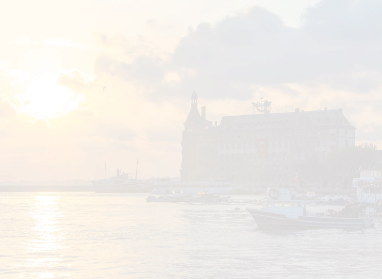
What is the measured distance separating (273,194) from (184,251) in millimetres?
24920

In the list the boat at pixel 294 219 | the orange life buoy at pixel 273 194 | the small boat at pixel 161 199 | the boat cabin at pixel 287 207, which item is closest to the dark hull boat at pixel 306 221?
the boat at pixel 294 219

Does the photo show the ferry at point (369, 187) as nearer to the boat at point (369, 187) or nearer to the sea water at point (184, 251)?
the boat at point (369, 187)

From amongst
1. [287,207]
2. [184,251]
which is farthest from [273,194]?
[184,251]

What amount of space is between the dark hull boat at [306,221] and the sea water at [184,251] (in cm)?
109

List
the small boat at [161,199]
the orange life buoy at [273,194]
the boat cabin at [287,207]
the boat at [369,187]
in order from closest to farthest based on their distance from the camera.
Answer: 1. the boat cabin at [287,207]
2. the orange life buoy at [273,194]
3. the boat at [369,187]
4. the small boat at [161,199]

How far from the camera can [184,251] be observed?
6072 cm


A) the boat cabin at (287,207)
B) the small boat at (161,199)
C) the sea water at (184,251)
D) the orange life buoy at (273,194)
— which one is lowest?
the sea water at (184,251)

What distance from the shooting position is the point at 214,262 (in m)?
53.4

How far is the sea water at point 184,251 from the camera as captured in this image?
4862 cm

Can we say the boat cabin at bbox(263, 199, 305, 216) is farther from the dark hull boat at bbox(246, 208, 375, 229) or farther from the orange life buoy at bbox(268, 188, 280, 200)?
the orange life buoy at bbox(268, 188, 280, 200)

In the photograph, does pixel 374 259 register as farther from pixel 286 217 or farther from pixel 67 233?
pixel 67 233

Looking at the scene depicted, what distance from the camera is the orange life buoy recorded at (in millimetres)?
82625

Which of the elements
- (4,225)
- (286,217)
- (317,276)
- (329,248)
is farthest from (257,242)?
(4,225)

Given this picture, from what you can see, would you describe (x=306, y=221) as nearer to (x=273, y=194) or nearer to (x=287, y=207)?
(x=287, y=207)
